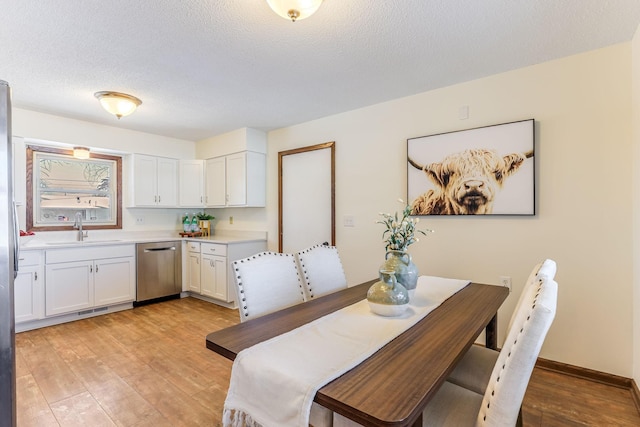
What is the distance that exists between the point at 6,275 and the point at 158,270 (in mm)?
2972

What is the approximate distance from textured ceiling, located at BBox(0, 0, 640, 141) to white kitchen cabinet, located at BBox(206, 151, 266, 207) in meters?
1.15

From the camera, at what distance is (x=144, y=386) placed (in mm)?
2166

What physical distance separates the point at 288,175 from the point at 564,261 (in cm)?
296

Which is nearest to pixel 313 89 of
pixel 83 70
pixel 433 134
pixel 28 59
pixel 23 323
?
pixel 433 134

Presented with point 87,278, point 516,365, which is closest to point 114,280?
point 87,278

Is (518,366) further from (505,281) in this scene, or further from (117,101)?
(117,101)

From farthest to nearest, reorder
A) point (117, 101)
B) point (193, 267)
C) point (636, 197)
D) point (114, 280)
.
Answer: point (193, 267) < point (114, 280) < point (117, 101) < point (636, 197)

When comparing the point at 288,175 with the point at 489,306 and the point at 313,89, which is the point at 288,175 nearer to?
the point at 313,89

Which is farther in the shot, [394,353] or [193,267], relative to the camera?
[193,267]

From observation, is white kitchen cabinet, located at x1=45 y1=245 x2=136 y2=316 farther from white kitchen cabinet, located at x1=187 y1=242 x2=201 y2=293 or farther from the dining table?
the dining table

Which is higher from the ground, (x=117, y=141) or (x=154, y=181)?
(x=117, y=141)

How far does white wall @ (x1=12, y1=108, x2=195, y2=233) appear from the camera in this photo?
11.4 ft

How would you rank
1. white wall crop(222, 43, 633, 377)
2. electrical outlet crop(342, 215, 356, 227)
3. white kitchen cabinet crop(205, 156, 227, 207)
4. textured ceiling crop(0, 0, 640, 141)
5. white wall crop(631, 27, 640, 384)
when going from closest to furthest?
textured ceiling crop(0, 0, 640, 141) < white wall crop(631, 27, 640, 384) < white wall crop(222, 43, 633, 377) < electrical outlet crop(342, 215, 356, 227) < white kitchen cabinet crop(205, 156, 227, 207)

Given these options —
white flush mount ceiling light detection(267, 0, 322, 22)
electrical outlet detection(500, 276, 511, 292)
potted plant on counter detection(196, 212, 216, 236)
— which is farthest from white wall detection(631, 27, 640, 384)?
potted plant on counter detection(196, 212, 216, 236)
